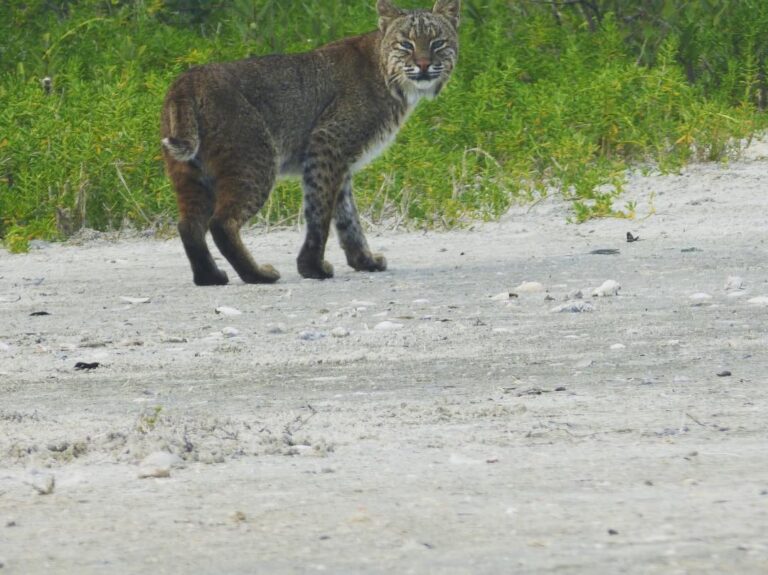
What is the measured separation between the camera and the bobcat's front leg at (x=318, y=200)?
8.72 metres

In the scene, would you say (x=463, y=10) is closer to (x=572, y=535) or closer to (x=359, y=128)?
(x=359, y=128)

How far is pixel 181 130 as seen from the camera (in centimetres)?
826

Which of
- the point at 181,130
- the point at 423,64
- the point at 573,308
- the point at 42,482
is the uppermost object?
the point at 423,64

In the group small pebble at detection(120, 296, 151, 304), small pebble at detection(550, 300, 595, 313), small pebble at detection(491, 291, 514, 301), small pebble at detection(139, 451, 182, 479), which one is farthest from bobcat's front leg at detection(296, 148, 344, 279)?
small pebble at detection(139, 451, 182, 479)

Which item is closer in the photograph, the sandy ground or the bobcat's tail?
the sandy ground

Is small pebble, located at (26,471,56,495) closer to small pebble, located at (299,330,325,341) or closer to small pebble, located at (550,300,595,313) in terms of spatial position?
small pebble, located at (299,330,325,341)

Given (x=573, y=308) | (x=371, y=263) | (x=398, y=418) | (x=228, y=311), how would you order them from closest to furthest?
1. (x=398, y=418)
2. (x=573, y=308)
3. (x=228, y=311)
4. (x=371, y=263)

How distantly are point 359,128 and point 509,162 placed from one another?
253 centimetres

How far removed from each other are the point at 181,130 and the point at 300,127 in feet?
2.56

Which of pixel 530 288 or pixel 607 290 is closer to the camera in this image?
pixel 607 290

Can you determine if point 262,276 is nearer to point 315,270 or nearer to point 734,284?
point 315,270

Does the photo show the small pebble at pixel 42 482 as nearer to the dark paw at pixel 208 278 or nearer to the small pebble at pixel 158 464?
the small pebble at pixel 158 464

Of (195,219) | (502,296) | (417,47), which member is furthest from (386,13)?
(502,296)

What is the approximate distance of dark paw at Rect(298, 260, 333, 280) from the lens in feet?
28.7
